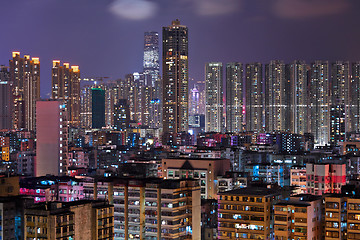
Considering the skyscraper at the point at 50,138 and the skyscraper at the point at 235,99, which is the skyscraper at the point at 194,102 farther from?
the skyscraper at the point at 50,138

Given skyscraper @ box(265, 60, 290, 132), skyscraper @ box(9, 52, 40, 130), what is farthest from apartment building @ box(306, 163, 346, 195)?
skyscraper @ box(9, 52, 40, 130)

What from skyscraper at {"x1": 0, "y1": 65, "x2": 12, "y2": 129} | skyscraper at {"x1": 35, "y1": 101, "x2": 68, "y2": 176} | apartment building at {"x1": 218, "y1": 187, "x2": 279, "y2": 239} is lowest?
apartment building at {"x1": 218, "y1": 187, "x2": 279, "y2": 239}

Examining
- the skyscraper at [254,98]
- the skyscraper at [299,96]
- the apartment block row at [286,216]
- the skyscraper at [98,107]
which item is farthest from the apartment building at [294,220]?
the skyscraper at [98,107]

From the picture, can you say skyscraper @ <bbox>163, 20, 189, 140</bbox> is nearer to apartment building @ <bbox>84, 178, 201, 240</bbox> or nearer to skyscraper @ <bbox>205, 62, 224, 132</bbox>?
skyscraper @ <bbox>205, 62, 224, 132</bbox>

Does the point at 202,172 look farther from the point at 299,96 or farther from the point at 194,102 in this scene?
the point at 194,102

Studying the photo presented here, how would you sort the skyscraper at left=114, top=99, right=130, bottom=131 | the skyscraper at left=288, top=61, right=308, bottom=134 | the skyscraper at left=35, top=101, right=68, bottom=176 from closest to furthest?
the skyscraper at left=35, top=101, right=68, bottom=176, the skyscraper at left=288, top=61, right=308, bottom=134, the skyscraper at left=114, top=99, right=130, bottom=131

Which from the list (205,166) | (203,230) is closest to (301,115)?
(205,166)

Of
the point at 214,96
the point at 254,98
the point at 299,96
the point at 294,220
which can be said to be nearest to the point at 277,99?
the point at 299,96
